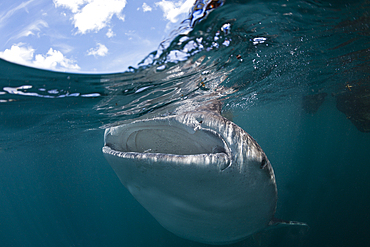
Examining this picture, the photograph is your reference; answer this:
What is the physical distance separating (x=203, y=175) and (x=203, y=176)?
0.02 m

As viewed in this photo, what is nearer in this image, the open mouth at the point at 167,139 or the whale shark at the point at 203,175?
the whale shark at the point at 203,175

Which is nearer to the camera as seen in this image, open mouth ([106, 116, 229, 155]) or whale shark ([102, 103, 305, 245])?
whale shark ([102, 103, 305, 245])

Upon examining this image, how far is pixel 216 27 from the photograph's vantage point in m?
3.21

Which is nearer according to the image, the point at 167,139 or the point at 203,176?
the point at 203,176

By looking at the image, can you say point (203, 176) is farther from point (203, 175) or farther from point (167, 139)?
point (167, 139)

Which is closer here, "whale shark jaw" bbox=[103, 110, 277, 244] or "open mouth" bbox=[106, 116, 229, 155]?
"whale shark jaw" bbox=[103, 110, 277, 244]

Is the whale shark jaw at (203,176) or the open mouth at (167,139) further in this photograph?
the open mouth at (167,139)

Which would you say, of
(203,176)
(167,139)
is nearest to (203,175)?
(203,176)

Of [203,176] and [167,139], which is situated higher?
[167,139]

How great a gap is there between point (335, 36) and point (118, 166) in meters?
6.41

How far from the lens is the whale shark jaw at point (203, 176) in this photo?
1.95 metres

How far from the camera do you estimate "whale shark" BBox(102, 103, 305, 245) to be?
6.38ft

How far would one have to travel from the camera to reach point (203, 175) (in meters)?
1.92

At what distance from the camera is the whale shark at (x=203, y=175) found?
1945mm
